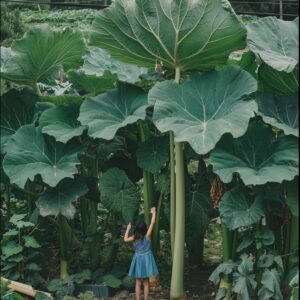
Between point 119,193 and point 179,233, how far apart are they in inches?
30.4

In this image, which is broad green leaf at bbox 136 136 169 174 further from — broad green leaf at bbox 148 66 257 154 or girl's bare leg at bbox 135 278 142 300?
girl's bare leg at bbox 135 278 142 300

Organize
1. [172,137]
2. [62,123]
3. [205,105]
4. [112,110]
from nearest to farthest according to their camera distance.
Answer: [205,105] → [172,137] → [112,110] → [62,123]

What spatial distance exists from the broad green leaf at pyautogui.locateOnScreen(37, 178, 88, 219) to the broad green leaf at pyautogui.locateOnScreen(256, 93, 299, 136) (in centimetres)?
179

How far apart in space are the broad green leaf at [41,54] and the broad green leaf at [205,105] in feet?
4.21

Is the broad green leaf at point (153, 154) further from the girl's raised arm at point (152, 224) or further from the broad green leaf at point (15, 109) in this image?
the broad green leaf at point (15, 109)

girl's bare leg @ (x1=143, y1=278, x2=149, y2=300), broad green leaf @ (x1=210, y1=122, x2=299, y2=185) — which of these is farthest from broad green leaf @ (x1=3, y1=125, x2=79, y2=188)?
broad green leaf @ (x1=210, y1=122, x2=299, y2=185)

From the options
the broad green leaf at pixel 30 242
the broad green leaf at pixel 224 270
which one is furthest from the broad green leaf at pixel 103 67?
the broad green leaf at pixel 224 270

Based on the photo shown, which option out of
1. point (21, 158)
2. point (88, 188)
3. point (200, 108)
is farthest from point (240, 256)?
point (21, 158)

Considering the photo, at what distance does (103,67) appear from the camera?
7301 millimetres

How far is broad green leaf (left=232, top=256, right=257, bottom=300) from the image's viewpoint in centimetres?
538

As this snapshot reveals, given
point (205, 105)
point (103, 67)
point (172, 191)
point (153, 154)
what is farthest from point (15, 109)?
point (205, 105)

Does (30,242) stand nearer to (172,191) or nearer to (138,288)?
(138,288)

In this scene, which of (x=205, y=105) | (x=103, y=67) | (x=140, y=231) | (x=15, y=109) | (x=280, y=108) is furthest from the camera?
(x=103, y=67)

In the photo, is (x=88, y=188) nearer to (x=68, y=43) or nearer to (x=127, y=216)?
(x=127, y=216)
